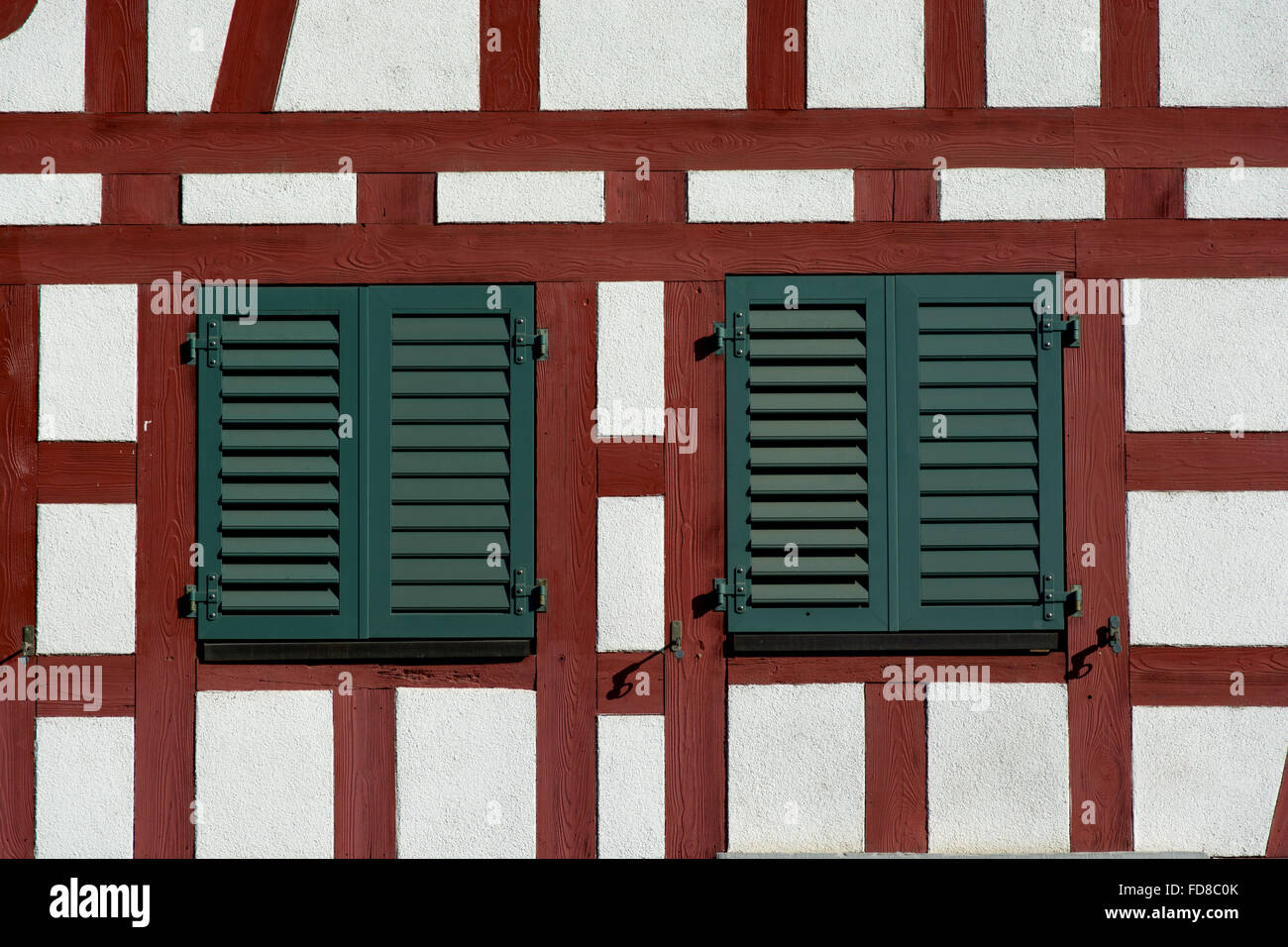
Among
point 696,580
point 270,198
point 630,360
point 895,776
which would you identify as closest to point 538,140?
point 630,360

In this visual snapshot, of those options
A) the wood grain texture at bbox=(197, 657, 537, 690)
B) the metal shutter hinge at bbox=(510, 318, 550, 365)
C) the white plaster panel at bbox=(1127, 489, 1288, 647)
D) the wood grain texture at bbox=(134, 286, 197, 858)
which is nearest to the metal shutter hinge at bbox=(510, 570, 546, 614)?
the wood grain texture at bbox=(197, 657, 537, 690)

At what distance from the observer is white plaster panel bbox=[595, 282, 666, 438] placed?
4.02 metres

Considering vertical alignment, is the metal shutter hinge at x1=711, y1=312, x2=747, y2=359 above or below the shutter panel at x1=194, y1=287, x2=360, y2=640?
above

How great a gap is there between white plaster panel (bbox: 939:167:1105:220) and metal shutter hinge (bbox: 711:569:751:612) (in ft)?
5.28

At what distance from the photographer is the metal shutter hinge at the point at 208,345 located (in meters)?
4.00

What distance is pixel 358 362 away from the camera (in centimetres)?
401

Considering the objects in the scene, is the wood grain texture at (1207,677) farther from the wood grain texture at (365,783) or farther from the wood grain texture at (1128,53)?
the wood grain texture at (365,783)

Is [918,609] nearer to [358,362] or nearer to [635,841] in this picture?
[635,841]

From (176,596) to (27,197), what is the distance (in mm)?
1657

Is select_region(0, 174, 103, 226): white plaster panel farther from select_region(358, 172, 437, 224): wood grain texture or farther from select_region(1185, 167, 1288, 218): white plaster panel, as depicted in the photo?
select_region(1185, 167, 1288, 218): white plaster panel

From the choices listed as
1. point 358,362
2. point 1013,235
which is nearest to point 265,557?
point 358,362

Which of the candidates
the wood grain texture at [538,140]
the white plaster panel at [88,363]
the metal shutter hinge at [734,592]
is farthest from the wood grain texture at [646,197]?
the white plaster panel at [88,363]

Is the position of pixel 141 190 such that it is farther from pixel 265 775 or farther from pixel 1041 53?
pixel 1041 53

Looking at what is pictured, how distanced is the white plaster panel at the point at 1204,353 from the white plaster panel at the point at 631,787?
222 centimetres
